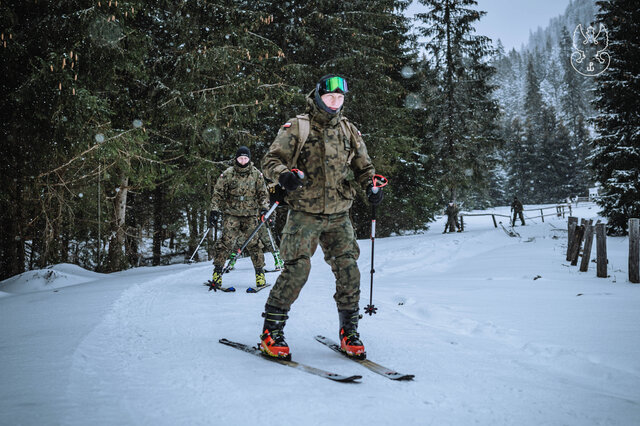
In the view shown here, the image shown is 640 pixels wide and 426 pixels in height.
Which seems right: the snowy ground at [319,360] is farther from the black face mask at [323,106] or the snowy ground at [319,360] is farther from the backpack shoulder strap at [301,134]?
the black face mask at [323,106]

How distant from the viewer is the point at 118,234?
12609 mm

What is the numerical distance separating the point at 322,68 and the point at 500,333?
13.8 meters

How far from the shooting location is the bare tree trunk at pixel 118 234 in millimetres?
11836

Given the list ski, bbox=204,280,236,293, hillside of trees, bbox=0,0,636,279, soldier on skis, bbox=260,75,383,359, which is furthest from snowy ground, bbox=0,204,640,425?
hillside of trees, bbox=0,0,636,279

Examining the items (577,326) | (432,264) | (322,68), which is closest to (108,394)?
(577,326)

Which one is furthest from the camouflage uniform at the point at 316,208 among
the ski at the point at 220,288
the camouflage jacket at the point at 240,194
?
the camouflage jacket at the point at 240,194

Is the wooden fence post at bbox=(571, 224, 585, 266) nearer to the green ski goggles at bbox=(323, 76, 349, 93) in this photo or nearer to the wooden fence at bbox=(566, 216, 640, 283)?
the wooden fence at bbox=(566, 216, 640, 283)

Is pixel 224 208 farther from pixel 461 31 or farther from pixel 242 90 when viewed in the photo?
pixel 461 31

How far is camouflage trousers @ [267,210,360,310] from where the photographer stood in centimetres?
318

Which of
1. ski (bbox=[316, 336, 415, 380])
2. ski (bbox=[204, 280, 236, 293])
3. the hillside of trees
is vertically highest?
the hillside of trees

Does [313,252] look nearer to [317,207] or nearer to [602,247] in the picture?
[317,207]

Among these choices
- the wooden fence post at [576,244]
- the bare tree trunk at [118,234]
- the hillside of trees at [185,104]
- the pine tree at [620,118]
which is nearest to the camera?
the hillside of trees at [185,104]

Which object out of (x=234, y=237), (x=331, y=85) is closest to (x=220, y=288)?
(x=234, y=237)

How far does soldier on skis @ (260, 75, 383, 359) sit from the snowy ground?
0.40 meters
